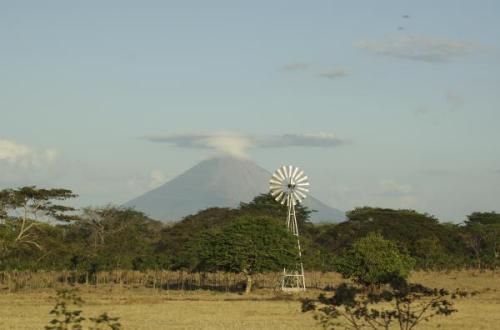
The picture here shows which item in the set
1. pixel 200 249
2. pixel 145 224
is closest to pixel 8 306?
pixel 200 249

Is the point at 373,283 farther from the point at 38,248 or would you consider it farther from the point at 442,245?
the point at 442,245

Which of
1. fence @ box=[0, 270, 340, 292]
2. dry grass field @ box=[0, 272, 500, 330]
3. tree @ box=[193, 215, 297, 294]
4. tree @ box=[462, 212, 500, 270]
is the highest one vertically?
tree @ box=[462, 212, 500, 270]

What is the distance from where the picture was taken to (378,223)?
110 metres

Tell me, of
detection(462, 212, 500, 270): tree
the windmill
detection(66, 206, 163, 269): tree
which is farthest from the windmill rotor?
detection(462, 212, 500, 270): tree

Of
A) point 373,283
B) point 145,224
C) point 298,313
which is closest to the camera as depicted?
point 298,313

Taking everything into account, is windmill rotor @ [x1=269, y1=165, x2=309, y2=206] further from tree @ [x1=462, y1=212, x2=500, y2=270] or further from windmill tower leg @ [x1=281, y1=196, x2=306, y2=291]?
tree @ [x1=462, y1=212, x2=500, y2=270]

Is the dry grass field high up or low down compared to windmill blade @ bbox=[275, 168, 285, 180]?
down

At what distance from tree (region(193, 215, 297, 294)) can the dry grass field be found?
2222 mm

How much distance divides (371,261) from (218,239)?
11.8m

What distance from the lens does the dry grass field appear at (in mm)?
35469

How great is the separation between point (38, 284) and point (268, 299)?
77.8ft

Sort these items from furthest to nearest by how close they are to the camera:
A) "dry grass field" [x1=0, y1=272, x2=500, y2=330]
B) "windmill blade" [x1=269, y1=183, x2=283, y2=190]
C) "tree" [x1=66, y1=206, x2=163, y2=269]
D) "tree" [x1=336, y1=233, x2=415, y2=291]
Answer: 1. "tree" [x1=66, y1=206, x2=163, y2=269]
2. "windmill blade" [x1=269, y1=183, x2=283, y2=190]
3. "tree" [x1=336, y1=233, x2=415, y2=291]
4. "dry grass field" [x1=0, y1=272, x2=500, y2=330]

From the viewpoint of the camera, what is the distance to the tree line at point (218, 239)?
63281 mm

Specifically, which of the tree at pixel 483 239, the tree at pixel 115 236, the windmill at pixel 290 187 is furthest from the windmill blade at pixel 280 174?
the tree at pixel 483 239
